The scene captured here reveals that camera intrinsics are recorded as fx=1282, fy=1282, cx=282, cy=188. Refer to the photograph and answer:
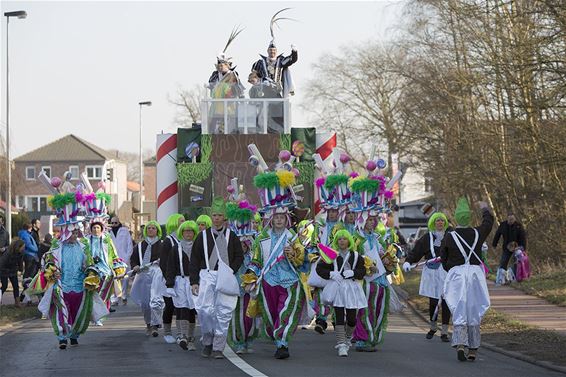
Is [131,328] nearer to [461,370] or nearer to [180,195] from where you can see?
[180,195]

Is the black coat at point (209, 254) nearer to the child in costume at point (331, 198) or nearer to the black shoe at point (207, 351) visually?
the black shoe at point (207, 351)

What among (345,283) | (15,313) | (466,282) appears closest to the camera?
(466,282)

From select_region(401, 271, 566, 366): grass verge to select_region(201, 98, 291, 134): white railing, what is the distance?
4.36m

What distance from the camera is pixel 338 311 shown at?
1616 centimetres

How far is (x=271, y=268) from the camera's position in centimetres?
1580

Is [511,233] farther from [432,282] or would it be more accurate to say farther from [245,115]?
[245,115]

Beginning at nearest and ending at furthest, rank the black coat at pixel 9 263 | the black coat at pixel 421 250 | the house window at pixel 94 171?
the black coat at pixel 421 250
the black coat at pixel 9 263
the house window at pixel 94 171

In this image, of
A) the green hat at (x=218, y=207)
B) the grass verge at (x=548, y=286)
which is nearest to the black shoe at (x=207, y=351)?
the green hat at (x=218, y=207)

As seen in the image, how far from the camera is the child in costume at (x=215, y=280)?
15602 mm

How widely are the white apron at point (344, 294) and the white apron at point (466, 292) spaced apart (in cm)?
124

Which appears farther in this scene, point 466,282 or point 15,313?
point 15,313


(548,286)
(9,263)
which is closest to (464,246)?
(9,263)

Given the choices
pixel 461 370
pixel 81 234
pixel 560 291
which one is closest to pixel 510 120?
pixel 560 291

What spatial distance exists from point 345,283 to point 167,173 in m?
3.53
